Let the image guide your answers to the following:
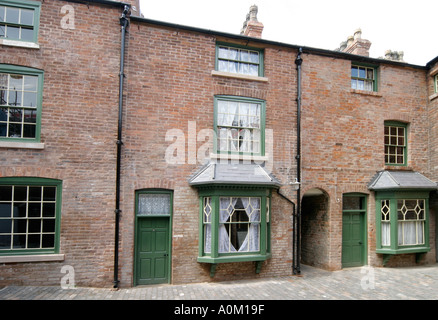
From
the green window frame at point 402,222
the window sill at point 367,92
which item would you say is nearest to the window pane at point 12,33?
the window sill at point 367,92

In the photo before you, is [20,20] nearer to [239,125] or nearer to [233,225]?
[239,125]

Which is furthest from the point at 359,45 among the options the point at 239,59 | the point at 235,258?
the point at 235,258

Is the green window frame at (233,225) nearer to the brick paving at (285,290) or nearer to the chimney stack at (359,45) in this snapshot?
the brick paving at (285,290)

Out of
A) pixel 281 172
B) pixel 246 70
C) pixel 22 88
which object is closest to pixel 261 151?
pixel 281 172

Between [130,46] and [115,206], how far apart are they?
4.73 metres

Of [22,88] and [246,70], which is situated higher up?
[246,70]

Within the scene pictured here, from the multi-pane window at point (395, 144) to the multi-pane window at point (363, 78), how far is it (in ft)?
5.39

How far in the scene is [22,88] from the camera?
8172 millimetres

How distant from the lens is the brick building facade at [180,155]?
8.09 metres

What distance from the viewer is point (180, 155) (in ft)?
29.9

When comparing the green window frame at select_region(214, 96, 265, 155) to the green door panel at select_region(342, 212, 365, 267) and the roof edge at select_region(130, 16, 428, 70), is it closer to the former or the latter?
the roof edge at select_region(130, 16, 428, 70)

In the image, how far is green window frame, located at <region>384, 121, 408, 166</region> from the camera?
37.5 feet

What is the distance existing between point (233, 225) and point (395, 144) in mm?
7349

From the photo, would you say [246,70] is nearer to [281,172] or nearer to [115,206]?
[281,172]
